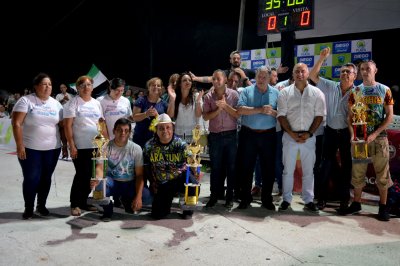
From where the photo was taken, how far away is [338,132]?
15.9 ft

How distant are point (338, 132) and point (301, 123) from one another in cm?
52

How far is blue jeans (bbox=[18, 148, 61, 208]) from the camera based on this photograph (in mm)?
4262


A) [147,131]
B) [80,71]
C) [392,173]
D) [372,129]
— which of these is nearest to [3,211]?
[147,131]

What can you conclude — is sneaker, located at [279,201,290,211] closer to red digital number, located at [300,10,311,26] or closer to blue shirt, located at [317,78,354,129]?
blue shirt, located at [317,78,354,129]

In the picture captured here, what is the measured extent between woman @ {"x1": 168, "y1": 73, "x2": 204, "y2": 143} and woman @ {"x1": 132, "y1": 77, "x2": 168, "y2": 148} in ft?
0.49

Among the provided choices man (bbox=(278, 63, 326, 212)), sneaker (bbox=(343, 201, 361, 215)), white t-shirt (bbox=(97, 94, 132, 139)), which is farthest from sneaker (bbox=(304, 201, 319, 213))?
white t-shirt (bbox=(97, 94, 132, 139))

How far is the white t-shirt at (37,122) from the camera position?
4.22 m

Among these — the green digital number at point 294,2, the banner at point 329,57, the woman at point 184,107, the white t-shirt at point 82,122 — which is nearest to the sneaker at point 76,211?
the white t-shirt at point 82,122

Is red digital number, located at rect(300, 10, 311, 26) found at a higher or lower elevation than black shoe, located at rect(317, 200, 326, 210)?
higher

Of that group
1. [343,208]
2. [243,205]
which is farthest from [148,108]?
[343,208]

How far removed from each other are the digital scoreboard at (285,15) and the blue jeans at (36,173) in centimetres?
654

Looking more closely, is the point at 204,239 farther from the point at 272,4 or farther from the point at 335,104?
the point at 272,4

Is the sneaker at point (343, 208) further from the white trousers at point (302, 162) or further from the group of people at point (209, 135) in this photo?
the white trousers at point (302, 162)

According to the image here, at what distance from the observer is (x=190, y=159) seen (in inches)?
167
